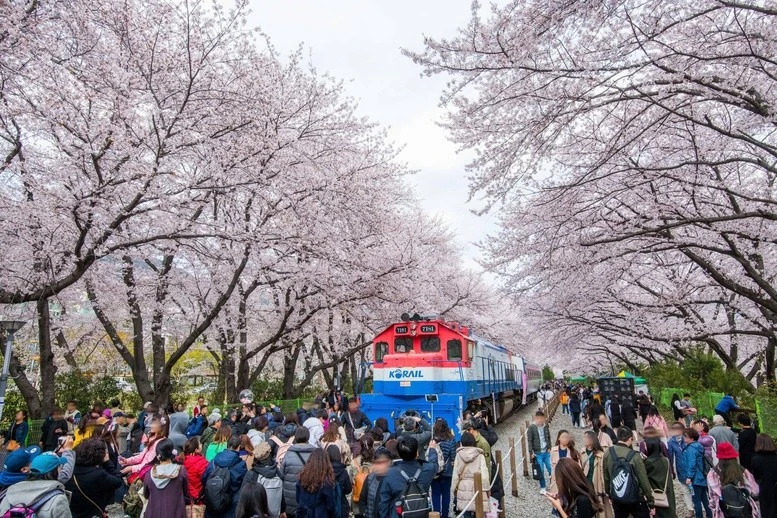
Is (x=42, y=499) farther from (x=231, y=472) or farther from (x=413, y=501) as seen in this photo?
(x=413, y=501)

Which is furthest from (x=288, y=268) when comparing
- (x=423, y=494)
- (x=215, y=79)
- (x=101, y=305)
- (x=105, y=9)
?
(x=423, y=494)

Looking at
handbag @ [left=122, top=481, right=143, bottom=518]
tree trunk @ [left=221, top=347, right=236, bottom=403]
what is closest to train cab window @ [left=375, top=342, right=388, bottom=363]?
tree trunk @ [left=221, top=347, right=236, bottom=403]

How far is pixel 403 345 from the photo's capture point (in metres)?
14.1

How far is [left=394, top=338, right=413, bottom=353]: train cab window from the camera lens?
13977 mm

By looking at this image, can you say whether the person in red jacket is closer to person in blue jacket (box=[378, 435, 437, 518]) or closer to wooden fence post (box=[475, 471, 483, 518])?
person in blue jacket (box=[378, 435, 437, 518])

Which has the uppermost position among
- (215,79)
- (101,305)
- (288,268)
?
(215,79)

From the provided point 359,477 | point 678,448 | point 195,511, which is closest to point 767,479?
point 678,448

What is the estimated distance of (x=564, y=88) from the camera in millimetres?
6430

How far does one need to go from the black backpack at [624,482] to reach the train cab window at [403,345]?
359 inches

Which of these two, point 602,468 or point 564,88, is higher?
point 564,88

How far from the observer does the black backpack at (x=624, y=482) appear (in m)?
4.81

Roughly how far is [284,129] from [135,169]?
4207 mm

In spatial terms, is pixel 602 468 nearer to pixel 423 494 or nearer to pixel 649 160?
pixel 423 494

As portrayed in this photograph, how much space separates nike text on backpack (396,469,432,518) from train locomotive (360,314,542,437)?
703 centimetres
